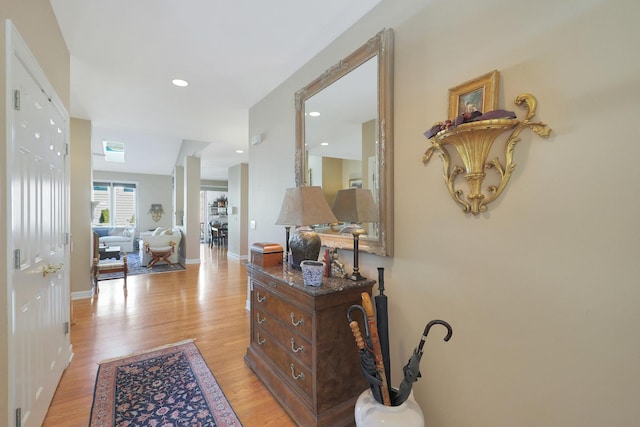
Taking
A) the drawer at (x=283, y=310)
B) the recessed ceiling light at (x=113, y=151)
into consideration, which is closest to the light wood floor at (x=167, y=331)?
the drawer at (x=283, y=310)

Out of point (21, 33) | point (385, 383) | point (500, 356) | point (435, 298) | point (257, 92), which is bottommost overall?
point (385, 383)

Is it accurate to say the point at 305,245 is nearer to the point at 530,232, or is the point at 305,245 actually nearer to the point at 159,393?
the point at 530,232

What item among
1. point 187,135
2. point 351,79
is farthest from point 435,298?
point 187,135

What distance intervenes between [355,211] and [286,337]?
101 cm

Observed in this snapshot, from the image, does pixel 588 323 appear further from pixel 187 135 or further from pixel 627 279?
pixel 187 135

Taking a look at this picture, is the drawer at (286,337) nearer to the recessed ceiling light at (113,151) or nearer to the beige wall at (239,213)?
the beige wall at (239,213)

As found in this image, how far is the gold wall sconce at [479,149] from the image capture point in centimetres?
120

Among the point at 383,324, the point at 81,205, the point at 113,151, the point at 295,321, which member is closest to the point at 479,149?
the point at 383,324

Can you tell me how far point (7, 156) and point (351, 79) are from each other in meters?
1.96

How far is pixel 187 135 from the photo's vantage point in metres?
5.33

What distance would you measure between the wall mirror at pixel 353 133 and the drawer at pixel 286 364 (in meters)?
0.84

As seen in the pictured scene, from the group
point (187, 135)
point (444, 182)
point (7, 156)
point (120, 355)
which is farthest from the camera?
point (187, 135)

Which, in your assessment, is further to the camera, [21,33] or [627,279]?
[21,33]

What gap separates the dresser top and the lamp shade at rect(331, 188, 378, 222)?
43 centimetres
